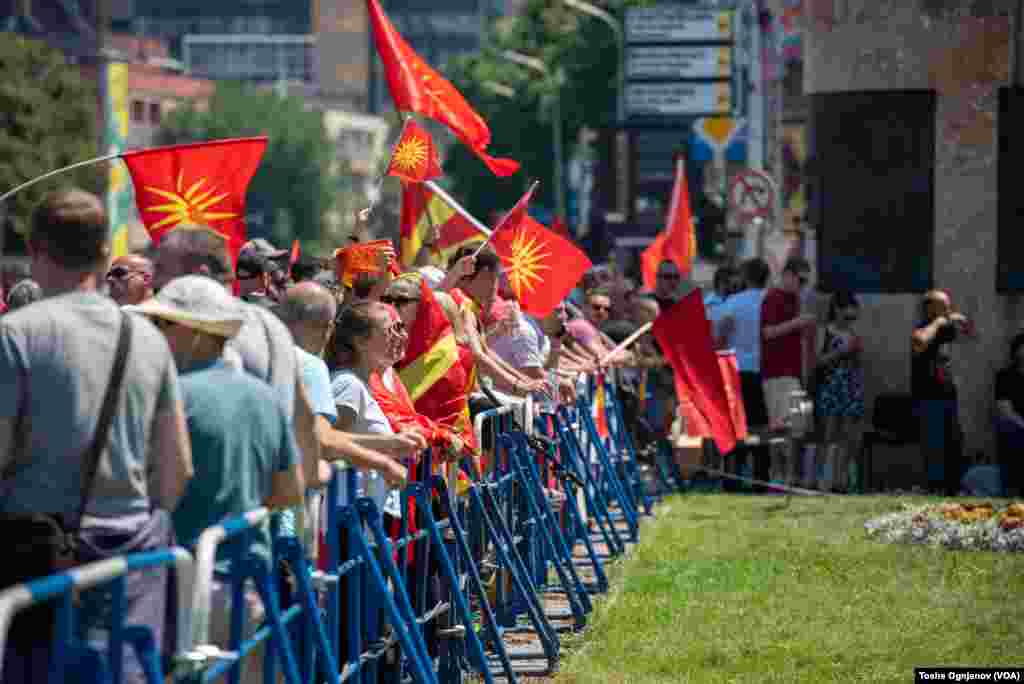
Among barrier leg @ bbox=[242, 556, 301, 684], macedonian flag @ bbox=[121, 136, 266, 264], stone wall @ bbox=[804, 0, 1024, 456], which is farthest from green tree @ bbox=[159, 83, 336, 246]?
barrier leg @ bbox=[242, 556, 301, 684]

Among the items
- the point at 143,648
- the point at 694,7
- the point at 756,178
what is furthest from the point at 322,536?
the point at 694,7

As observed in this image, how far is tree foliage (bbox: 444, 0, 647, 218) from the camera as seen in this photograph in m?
62.5

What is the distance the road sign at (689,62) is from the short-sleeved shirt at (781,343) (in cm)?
2082

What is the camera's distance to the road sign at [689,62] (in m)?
40.5

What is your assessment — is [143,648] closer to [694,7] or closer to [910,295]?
[910,295]

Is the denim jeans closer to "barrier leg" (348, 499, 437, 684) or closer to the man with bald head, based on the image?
the man with bald head

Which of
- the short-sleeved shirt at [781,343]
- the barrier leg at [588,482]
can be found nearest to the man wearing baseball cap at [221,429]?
the barrier leg at [588,482]

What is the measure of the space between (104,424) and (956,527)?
9.90m

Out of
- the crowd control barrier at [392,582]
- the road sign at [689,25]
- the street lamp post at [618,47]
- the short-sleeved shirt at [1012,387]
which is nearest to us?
the crowd control barrier at [392,582]

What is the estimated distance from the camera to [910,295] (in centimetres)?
2070

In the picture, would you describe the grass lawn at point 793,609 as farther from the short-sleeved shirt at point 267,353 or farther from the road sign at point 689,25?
Answer: the road sign at point 689,25

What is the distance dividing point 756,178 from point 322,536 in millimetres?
18463

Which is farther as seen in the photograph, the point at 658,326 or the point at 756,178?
the point at 756,178

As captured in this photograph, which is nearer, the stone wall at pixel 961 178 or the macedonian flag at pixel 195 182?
the macedonian flag at pixel 195 182
